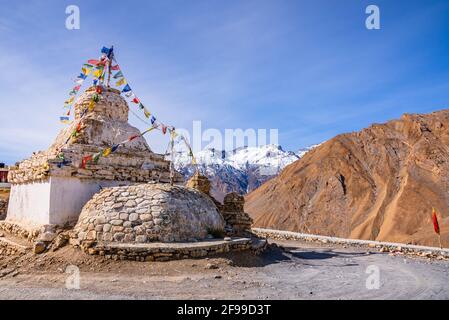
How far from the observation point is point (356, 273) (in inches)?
359

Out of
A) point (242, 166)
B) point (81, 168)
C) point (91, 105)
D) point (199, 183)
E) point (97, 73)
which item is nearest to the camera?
point (81, 168)

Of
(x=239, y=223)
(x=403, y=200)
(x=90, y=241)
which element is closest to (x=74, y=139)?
(x=90, y=241)

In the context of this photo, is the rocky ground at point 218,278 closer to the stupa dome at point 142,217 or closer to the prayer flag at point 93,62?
the stupa dome at point 142,217

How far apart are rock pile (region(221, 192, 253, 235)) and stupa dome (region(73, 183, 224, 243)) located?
406 centimetres

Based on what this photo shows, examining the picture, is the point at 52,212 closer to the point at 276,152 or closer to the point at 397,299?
the point at 397,299

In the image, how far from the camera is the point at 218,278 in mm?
7891

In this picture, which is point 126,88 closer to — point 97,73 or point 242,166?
point 97,73

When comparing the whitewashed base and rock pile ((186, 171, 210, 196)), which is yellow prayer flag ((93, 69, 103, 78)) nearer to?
the whitewashed base

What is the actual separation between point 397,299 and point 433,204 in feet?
93.0

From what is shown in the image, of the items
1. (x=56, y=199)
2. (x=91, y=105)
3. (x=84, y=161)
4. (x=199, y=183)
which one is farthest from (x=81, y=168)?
(x=199, y=183)

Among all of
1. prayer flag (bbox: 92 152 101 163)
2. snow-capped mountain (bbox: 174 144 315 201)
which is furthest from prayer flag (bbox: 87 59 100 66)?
snow-capped mountain (bbox: 174 144 315 201)

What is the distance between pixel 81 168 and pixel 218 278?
5982 millimetres

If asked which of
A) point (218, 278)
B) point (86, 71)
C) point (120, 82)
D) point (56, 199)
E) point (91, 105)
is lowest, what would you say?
point (218, 278)

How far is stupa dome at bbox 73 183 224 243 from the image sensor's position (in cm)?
923
